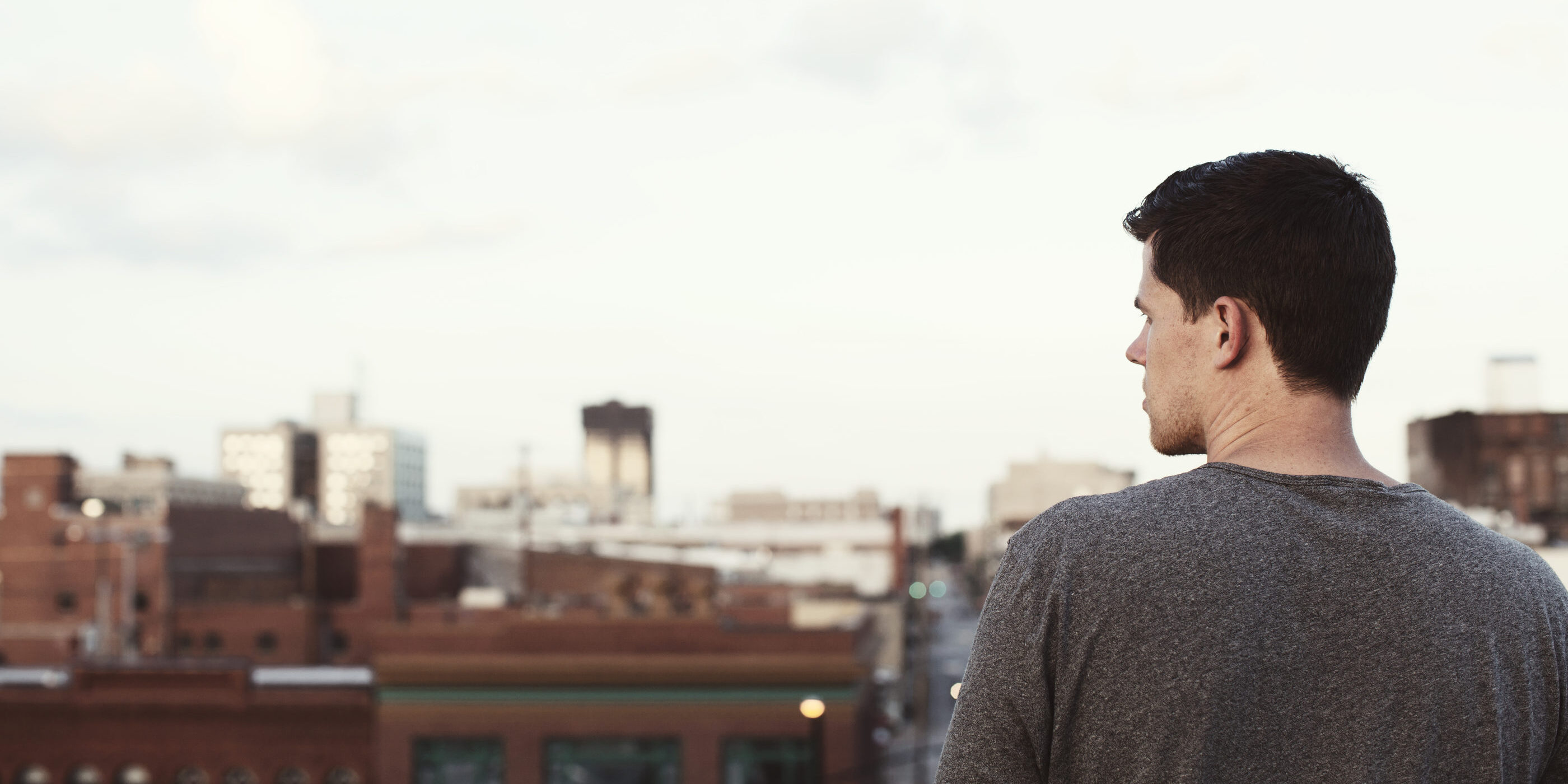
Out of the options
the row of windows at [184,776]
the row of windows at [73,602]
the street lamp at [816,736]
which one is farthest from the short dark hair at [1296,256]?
the row of windows at [73,602]

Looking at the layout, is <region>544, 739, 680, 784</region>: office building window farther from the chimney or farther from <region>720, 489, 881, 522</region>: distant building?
<region>720, 489, 881, 522</region>: distant building

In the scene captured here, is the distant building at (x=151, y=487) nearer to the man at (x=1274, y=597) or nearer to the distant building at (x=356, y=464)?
the distant building at (x=356, y=464)

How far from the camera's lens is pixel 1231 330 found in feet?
6.61

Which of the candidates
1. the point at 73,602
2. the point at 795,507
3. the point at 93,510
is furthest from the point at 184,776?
the point at 795,507

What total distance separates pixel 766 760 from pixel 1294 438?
2626 cm

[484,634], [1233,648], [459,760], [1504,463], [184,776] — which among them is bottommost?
[184,776]

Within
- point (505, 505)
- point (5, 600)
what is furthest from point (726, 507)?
point (5, 600)

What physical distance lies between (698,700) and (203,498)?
273ft

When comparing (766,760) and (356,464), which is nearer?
(766,760)

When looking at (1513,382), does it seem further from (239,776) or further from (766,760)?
(239,776)

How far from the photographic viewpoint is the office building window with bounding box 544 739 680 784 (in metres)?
27.0

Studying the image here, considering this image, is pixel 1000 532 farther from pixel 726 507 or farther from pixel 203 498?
pixel 203 498

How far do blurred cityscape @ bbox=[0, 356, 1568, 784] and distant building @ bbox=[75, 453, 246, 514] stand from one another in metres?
0.22

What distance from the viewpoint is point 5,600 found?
5738 centimetres
